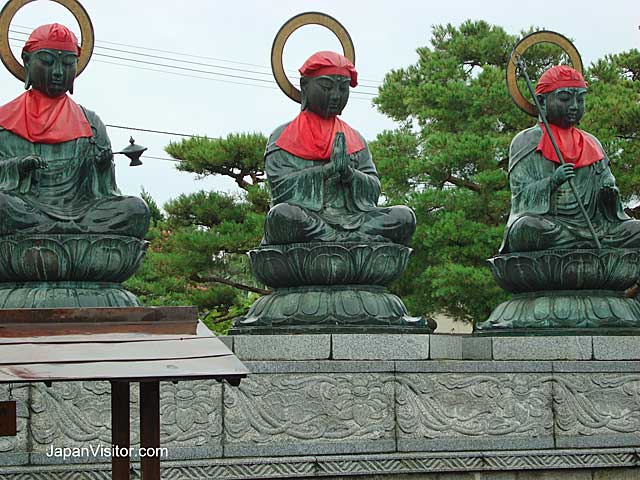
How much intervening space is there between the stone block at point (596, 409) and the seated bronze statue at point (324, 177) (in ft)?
5.38

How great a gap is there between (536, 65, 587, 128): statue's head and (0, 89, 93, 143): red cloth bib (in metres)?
3.61

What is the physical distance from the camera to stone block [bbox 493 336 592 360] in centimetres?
829

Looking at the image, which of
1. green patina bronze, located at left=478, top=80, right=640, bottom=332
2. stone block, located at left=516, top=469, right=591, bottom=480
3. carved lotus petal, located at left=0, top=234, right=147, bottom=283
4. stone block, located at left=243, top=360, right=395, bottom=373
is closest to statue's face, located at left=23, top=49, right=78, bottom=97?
carved lotus petal, located at left=0, top=234, right=147, bottom=283

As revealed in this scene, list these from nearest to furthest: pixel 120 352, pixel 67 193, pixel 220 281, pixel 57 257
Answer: pixel 120 352
pixel 57 257
pixel 67 193
pixel 220 281

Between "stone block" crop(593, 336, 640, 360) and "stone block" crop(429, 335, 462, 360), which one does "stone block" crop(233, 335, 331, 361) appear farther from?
"stone block" crop(593, 336, 640, 360)

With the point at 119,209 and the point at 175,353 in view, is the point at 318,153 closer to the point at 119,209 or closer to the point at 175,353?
the point at 119,209

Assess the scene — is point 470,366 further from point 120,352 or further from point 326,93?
point 120,352

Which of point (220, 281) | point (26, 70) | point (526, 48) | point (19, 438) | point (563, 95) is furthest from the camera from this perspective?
point (220, 281)

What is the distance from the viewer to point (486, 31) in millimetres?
17297

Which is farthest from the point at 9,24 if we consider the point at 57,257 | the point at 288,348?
the point at 288,348

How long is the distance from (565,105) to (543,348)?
2069 mm

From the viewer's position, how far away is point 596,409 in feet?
26.0

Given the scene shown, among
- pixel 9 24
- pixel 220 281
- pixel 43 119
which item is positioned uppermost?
pixel 9 24

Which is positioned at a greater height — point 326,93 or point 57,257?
point 326,93
